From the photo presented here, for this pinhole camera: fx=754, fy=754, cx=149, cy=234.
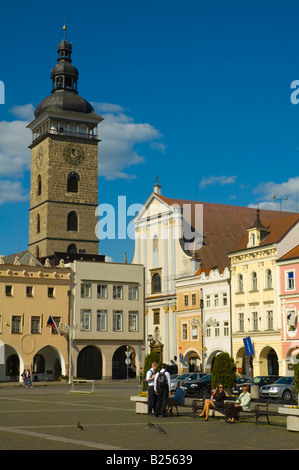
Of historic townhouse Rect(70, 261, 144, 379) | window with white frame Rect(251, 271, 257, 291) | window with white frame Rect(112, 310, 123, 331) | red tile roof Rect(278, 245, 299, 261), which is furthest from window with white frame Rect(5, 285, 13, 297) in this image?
red tile roof Rect(278, 245, 299, 261)

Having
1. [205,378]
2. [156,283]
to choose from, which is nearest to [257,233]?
[156,283]

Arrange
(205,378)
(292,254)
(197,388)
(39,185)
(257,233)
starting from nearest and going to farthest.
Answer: (197,388) → (205,378) → (292,254) → (257,233) → (39,185)

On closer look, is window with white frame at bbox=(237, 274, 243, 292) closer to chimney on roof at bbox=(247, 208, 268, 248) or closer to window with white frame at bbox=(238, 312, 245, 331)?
window with white frame at bbox=(238, 312, 245, 331)

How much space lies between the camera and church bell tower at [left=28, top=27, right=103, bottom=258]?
98.2m

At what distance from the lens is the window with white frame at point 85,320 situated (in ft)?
231

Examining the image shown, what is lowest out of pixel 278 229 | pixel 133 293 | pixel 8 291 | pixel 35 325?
pixel 35 325

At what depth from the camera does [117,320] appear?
239 feet

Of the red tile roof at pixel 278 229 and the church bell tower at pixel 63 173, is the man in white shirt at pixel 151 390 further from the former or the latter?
the church bell tower at pixel 63 173

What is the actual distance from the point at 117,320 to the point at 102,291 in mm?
3177

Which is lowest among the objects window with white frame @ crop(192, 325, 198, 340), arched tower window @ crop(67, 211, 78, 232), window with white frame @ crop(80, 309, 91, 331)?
window with white frame @ crop(192, 325, 198, 340)

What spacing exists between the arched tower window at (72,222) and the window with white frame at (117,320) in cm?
2805

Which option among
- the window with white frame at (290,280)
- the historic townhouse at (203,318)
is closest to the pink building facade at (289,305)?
the window with white frame at (290,280)

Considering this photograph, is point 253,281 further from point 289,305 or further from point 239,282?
point 289,305

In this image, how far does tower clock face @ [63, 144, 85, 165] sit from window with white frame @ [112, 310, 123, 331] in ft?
113
